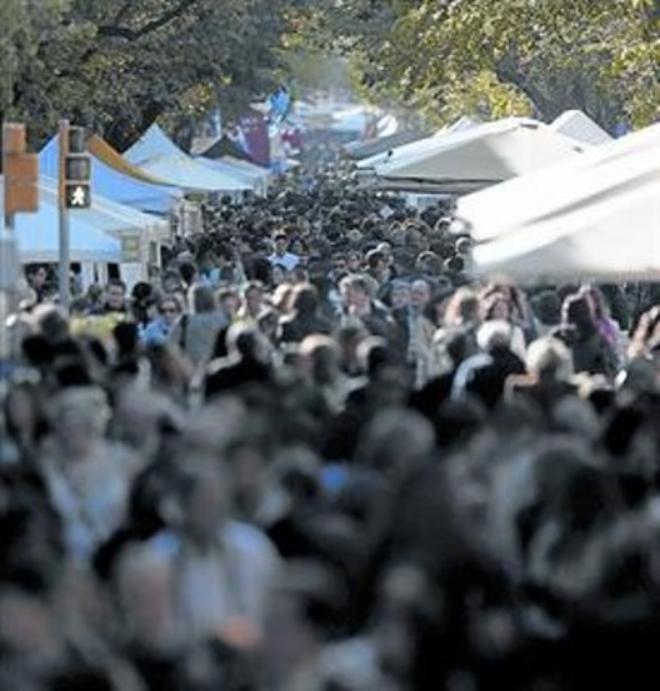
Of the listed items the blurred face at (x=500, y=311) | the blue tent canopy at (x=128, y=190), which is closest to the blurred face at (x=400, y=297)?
the blurred face at (x=500, y=311)

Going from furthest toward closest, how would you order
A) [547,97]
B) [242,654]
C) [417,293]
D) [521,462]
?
[547,97], [417,293], [521,462], [242,654]

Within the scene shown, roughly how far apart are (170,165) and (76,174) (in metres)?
23.2

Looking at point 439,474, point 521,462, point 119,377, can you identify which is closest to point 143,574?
point 439,474

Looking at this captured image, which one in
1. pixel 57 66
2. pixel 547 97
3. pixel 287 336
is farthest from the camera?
pixel 547 97

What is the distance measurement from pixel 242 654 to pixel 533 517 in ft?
8.94

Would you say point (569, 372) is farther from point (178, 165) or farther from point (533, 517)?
point (178, 165)

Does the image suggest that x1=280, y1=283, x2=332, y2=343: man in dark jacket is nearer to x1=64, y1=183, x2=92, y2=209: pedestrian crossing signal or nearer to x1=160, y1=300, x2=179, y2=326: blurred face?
x1=160, y1=300, x2=179, y2=326: blurred face

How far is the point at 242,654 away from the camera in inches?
371

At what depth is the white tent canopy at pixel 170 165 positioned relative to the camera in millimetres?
48375

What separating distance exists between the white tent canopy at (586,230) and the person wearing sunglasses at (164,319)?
2.23 meters

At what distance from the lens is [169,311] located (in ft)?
74.4

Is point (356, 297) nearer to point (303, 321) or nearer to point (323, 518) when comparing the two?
point (303, 321)

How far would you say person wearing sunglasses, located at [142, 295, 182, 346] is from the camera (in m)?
22.2

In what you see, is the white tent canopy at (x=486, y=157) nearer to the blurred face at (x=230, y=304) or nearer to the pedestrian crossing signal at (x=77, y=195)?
the pedestrian crossing signal at (x=77, y=195)
